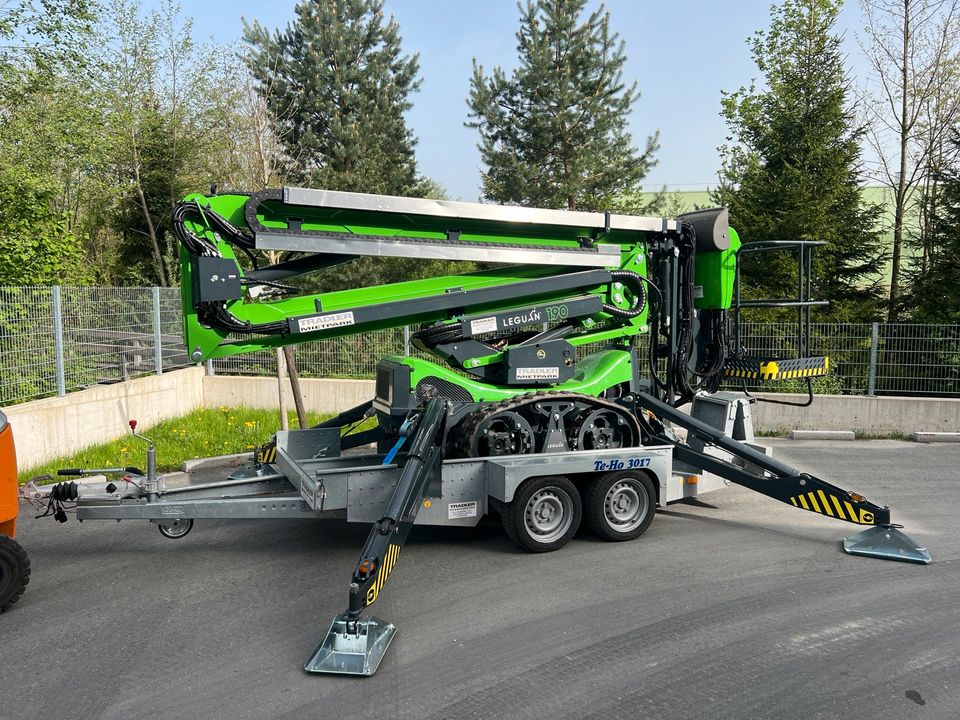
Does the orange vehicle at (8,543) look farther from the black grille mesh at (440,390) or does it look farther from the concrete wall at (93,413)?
the concrete wall at (93,413)

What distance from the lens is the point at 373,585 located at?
14.8 feet

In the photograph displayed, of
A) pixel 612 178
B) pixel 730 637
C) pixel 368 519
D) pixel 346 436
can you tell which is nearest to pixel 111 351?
pixel 346 436

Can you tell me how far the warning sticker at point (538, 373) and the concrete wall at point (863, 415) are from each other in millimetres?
6337

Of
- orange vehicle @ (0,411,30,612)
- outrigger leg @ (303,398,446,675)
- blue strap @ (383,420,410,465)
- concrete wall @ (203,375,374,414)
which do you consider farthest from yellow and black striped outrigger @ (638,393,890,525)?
concrete wall @ (203,375,374,414)

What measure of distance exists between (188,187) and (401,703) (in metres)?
21.2

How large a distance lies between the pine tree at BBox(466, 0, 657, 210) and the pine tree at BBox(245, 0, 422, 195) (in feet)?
8.93

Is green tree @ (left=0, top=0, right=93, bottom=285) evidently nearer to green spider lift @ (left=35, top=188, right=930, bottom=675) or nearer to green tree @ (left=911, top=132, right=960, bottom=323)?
green spider lift @ (left=35, top=188, right=930, bottom=675)

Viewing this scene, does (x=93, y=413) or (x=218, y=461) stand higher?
(x=93, y=413)

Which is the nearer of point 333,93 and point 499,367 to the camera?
point 499,367

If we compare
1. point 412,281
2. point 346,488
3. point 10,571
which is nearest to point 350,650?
point 346,488

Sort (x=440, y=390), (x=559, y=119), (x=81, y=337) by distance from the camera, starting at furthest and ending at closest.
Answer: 1. (x=559, y=119)
2. (x=81, y=337)
3. (x=440, y=390)

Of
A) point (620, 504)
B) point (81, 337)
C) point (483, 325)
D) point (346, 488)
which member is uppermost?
point (483, 325)

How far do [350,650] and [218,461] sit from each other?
5794 millimetres

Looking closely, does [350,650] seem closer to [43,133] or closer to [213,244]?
[213,244]
